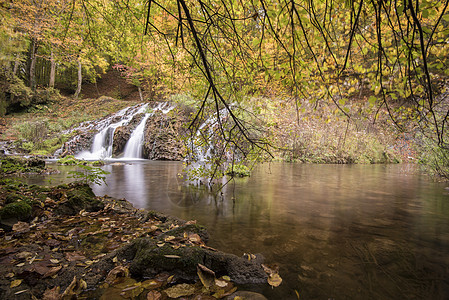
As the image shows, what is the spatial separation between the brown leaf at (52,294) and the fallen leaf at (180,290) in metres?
0.81

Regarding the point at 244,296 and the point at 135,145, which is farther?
the point at 135,145

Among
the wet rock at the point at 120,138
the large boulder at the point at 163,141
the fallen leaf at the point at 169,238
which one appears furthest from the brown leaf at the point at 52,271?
the wet rock at the point at 120,138

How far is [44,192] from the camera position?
4344 millimetres

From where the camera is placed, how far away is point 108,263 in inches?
87.2

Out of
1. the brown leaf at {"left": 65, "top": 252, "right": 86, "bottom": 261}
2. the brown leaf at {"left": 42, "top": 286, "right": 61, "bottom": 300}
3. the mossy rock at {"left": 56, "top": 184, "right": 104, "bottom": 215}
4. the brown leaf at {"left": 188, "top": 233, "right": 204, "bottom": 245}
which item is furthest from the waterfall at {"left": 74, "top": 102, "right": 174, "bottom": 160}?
the brown leaf at {"left": 42, "top": 286, "right": 61, "bottom": 300}

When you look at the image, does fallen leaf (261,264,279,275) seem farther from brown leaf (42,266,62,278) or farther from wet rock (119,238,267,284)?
brown leaf (42,266,62,278)

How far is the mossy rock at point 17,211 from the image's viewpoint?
301cm

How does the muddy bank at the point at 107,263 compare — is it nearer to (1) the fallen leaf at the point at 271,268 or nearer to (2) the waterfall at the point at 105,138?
(1) the fallen leaf at the point at 271,268

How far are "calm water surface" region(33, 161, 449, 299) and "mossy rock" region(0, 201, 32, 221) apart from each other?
2.17 meters

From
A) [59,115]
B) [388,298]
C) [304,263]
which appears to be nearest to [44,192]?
[304,263]

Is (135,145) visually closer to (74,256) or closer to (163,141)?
(163,141)

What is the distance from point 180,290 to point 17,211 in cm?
280

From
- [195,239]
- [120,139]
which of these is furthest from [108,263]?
[120,139]

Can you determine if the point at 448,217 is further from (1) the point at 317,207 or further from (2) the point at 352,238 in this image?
(2) the point at 352,238
